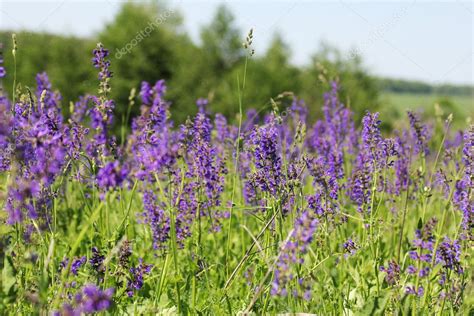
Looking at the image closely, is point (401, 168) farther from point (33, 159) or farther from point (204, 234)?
point (33, 159)

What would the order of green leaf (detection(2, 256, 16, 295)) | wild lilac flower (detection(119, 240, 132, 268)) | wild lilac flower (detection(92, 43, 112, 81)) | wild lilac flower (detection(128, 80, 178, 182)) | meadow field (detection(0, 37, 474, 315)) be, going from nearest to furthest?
wild lilac flower (detection(128, 80, 178, 182)) < meadow field (detection(0, 37, 474, 315)) < green leaf (detection(2, 256, 16, 295)) < wild lilac flower (detection(119, 240, 132, 268)) < wild lilac flower (detection(92, 43, 112, 81))

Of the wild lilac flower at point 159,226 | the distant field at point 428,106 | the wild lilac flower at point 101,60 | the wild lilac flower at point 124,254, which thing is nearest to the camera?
the wild lilac flower at point 124,254

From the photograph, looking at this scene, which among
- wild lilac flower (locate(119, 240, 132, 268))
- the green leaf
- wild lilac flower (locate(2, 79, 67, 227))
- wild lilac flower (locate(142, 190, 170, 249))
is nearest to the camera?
wild lilac flower (locate(2, 79, 67, 227))

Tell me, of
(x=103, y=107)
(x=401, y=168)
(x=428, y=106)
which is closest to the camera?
(x=103, y=107)

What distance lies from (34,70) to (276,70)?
17377 mm

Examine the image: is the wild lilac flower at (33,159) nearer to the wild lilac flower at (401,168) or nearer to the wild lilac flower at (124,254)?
the wild lilac flower at (124,254)

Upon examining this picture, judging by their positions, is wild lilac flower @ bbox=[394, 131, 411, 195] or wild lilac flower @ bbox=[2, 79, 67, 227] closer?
wild lilac flower @ bbox=[2, 79, 67, 227]

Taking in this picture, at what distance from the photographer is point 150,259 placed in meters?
4.27

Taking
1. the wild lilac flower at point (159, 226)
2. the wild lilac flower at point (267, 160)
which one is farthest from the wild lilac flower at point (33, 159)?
the wild lilac flower at point (267, 160)

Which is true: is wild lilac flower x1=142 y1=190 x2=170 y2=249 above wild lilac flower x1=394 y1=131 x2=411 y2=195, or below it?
below

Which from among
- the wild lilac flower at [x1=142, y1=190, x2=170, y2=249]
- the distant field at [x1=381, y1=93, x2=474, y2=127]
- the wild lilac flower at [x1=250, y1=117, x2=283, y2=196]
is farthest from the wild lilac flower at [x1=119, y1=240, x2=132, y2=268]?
the distant field at [x1=381, y1=93, x2=474, y2=127]

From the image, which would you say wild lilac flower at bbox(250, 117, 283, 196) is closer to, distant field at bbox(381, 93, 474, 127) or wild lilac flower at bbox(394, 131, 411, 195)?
distant field at bbox(381, 93, 474, 127)

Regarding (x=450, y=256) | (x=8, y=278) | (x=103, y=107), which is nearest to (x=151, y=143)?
(x=103, y=107)

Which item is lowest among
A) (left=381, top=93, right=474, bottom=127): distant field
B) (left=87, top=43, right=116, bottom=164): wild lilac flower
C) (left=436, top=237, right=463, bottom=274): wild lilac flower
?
(left=436, top=237, right=463, bottom=274): wild lilac flower
